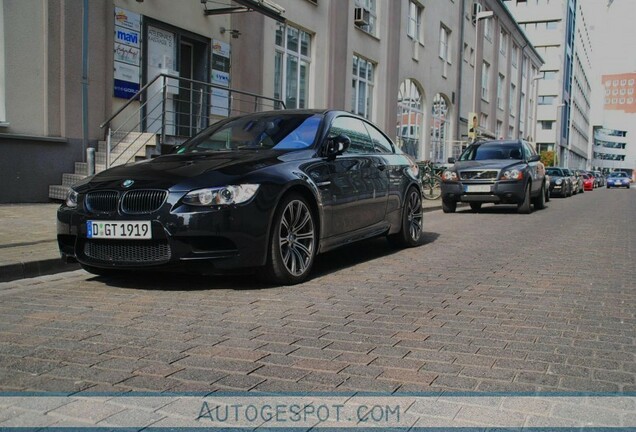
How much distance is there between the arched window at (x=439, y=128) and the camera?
30334 millimetres

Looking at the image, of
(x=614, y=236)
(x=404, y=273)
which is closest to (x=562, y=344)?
(x=404, y=273)

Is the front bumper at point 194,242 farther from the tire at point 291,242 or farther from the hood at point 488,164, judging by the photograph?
the hood at point 488,164

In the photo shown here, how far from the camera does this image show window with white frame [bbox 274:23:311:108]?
1764cm

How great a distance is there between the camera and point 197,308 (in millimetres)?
4570

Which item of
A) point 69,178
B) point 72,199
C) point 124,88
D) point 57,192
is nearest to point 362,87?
point 124,88

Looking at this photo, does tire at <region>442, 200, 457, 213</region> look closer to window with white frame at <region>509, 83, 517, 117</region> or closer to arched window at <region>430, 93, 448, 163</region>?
arched window at <region>430, 93, 448, 163</region>

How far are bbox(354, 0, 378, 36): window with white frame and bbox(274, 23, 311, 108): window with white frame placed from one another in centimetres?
301

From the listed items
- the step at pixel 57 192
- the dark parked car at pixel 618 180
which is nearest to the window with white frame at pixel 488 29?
the dark parked car at pixel 618 180

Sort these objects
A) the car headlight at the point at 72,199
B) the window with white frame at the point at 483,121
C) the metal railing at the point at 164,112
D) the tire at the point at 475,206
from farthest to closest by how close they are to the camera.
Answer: the window with white frame at the point at 483,121
the tire at the point at 475,206
the metal railing at the point at 164,112
the car headlight at the point at 72,199

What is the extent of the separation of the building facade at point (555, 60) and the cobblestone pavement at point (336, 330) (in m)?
67.3

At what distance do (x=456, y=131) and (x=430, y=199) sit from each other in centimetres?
1469

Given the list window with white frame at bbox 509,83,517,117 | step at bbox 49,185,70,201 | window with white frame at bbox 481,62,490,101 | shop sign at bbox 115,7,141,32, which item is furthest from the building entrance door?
window with white frame at bbox 509,83,517,117

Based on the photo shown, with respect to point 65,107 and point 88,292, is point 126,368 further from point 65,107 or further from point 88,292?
point 65,107

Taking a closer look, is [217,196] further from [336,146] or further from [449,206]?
[449,206]
